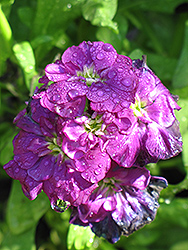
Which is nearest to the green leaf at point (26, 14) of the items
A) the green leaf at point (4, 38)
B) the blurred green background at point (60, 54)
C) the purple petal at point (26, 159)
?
the blurred green background at point (60, 54)

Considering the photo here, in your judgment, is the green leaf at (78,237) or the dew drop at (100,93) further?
the green leaf at (78,237)

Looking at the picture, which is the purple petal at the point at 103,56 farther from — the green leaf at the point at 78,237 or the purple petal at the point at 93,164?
the green leaf at the point at 78,237

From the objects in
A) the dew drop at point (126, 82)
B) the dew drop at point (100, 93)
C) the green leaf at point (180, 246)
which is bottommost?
the green leaf at point (180, 246)

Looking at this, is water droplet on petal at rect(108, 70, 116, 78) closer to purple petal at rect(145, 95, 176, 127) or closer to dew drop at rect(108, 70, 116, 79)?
dew drop at rect(108, 70, 116, 79)

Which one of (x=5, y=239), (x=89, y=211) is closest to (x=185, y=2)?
(x=89, y=211)

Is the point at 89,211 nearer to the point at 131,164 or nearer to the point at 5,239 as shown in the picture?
the point at 131,164

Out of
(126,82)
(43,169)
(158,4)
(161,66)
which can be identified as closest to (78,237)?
(43,169)

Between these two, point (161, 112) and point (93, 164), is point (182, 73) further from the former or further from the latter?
point (93, 164)

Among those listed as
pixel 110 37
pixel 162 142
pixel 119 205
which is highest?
pixel 110 37
